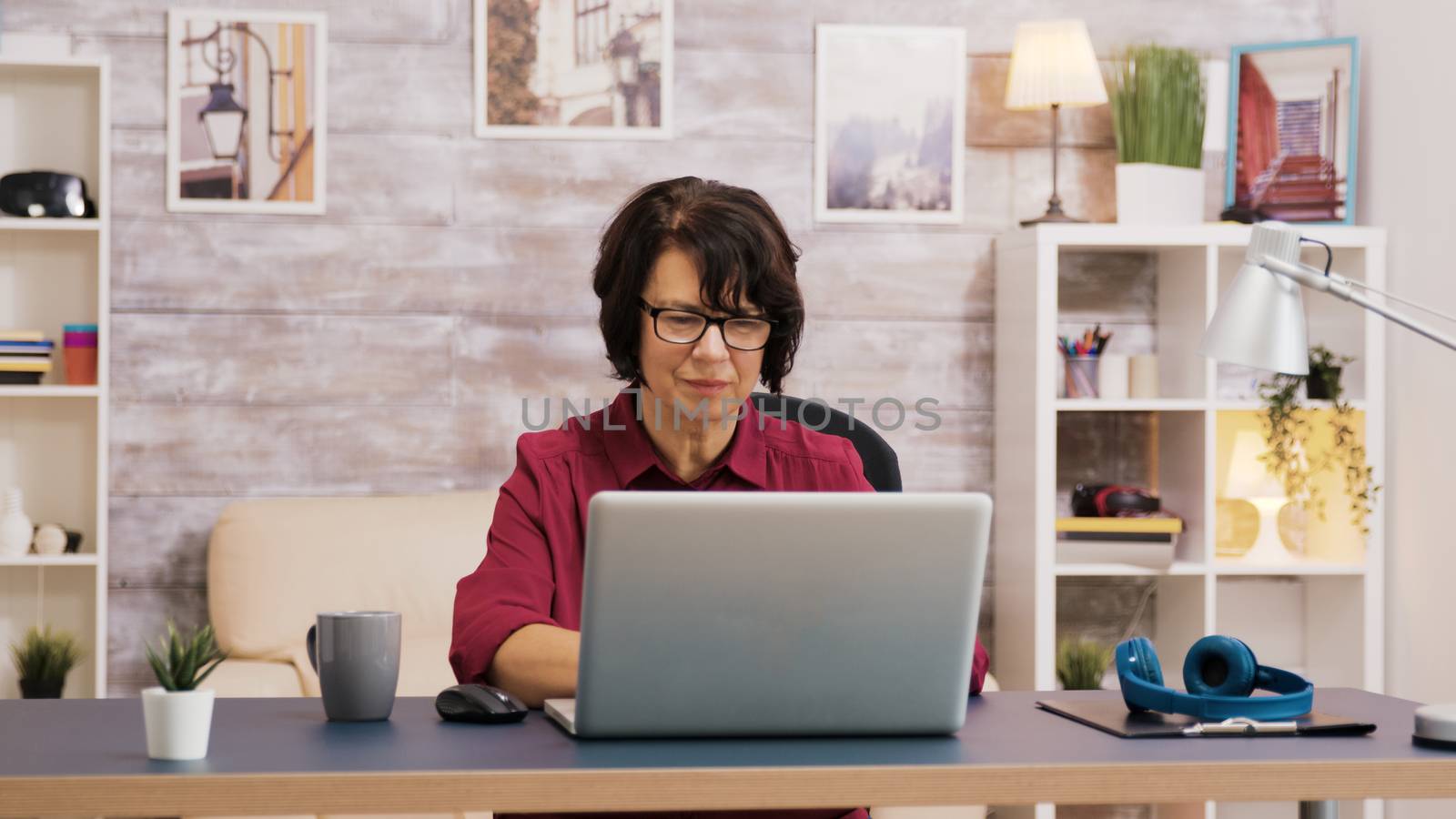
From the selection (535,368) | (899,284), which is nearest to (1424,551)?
(899,284)

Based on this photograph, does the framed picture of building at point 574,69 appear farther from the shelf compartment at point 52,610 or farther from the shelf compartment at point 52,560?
the shelf compartment at point 52,610

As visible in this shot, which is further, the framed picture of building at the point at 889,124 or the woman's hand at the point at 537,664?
the framed picture of building at the point at 889,124

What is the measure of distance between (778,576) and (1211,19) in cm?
286

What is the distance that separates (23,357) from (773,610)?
2491mm

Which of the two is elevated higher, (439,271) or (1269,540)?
(439,271)

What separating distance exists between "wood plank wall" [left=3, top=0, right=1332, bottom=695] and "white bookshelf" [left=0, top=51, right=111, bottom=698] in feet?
0.20

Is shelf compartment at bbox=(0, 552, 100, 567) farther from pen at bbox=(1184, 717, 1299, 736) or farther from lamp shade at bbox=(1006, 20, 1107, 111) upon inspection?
pen at bbox=(1184, 717, 1299, 736)

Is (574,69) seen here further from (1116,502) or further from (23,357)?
(1116,502)

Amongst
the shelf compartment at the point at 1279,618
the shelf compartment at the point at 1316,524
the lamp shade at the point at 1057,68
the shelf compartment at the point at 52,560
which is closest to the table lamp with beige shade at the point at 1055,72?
the lamp shade at the point at 1057,68

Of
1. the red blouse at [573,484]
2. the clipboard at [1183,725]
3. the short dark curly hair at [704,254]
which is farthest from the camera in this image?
the short dark curly hair at [704,254]

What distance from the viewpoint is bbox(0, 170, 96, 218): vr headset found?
121 inches

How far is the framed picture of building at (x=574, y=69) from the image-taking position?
131 inches

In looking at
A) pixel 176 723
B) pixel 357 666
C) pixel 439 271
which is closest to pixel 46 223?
pixel 439 271

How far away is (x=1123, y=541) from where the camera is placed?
3.19 m
